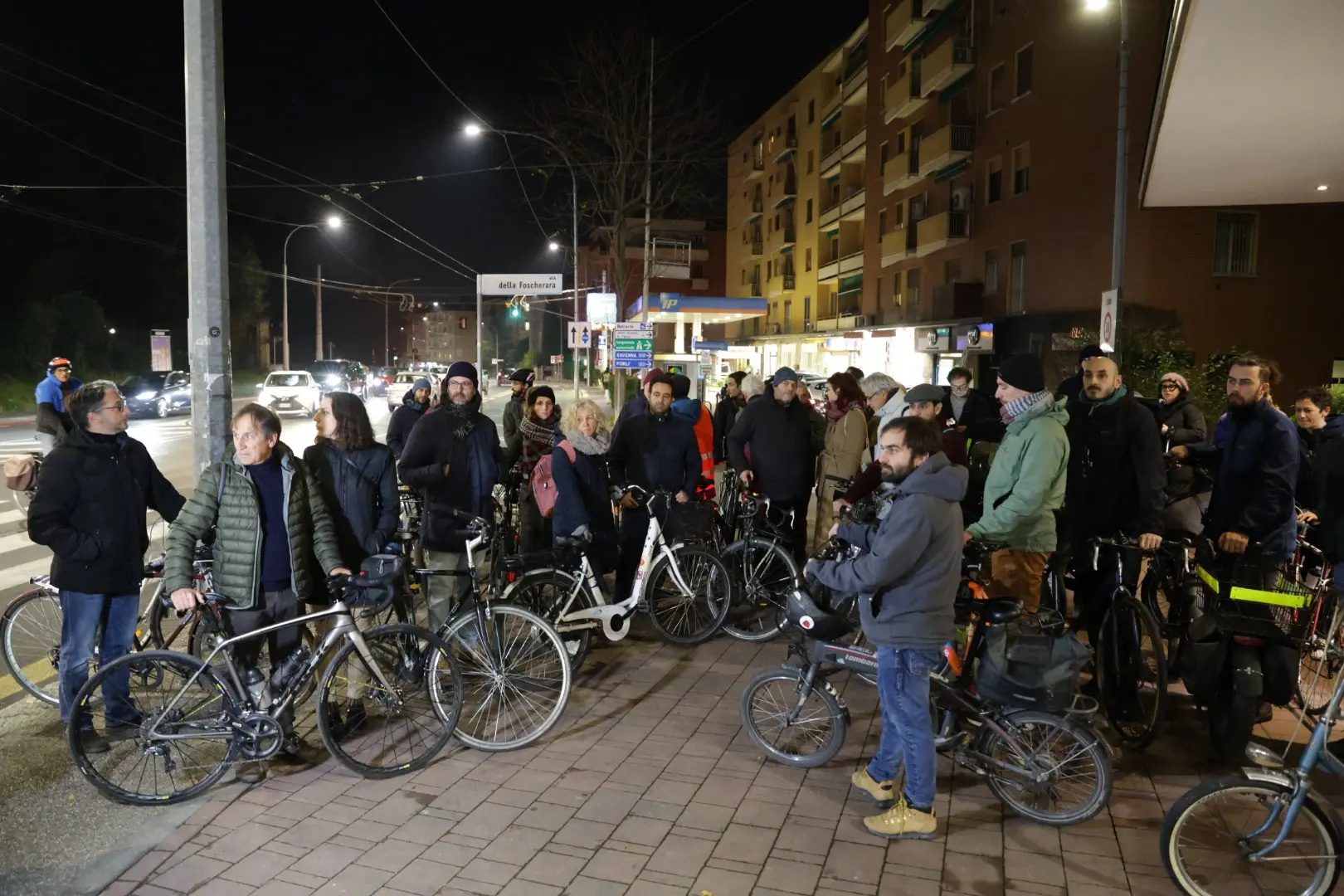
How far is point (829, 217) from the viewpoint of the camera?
158 feet

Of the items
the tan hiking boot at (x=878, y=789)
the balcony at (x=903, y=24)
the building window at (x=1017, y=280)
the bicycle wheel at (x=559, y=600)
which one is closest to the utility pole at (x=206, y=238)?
the bicycle wheel at (x=559, y=600)

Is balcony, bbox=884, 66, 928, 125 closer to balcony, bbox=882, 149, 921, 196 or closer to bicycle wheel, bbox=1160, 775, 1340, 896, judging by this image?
balcony, bbox=882, 149, 921, 196

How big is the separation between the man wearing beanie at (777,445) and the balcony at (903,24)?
96.7 feet

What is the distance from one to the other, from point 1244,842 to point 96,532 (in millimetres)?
5440

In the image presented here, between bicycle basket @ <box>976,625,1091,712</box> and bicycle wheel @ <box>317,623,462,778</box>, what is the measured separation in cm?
269

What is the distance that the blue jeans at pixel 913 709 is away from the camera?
4059 mm

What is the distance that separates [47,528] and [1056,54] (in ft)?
86.4

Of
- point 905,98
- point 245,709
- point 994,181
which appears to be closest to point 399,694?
point 245,709

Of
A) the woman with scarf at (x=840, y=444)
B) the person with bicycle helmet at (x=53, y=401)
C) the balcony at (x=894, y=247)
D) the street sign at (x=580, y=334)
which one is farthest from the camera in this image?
the balcony at (x=894, y=247)

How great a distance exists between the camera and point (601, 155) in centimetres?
2519

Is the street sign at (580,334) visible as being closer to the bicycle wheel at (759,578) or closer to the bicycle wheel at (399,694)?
the bicycle wheel at (759,578)

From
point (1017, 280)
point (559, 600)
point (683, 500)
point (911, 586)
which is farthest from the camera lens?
point (1017, 280)

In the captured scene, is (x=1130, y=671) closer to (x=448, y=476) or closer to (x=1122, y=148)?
(x=448, y=476)

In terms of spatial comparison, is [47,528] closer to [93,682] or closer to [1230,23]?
[93,682]
